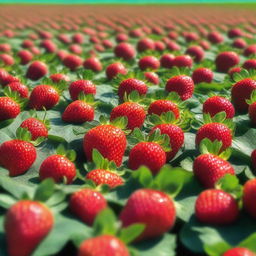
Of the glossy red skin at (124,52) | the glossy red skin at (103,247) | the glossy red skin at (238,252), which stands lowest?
the glossy red skin at (124,52)

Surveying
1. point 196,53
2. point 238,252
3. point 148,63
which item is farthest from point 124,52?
point 238,252

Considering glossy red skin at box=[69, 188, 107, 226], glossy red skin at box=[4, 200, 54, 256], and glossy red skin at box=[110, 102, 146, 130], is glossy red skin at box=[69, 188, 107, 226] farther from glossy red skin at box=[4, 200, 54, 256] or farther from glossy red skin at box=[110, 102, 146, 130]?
glossy red skin at box=[110, 102, 146, 130]

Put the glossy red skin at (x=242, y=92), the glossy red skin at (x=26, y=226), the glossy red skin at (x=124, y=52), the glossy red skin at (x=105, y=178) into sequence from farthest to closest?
the glossy red skin at (x=124, y=52)
the glossy red skin at (x=242, y=92)
the glossy red skin at (x=105, y=178)
the glossy red skin at (x=26, y=226)

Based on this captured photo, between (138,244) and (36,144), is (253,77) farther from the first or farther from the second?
(138,244)

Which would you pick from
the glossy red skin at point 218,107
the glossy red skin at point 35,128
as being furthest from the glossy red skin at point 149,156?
the glossy red skin at point 218,107

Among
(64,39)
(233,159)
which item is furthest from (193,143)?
(64,39)

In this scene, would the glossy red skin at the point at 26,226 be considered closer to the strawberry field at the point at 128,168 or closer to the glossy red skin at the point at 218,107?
the strawberry field at the point at 128,168

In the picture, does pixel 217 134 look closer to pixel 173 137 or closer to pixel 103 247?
pixel 173 137
